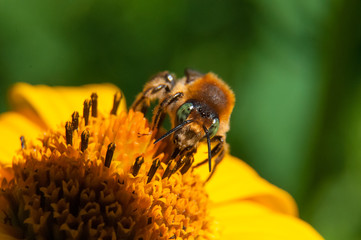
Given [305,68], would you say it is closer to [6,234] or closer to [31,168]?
[31,168]

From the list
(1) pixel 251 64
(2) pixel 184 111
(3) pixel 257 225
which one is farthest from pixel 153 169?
(1) pixel 251 64

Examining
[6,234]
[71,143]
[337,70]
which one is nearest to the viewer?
[6,234]

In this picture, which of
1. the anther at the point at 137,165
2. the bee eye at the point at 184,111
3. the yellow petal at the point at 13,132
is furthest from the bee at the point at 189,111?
the yellow petal at the point at 13,132

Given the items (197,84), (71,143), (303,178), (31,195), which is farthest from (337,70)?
(31,195)

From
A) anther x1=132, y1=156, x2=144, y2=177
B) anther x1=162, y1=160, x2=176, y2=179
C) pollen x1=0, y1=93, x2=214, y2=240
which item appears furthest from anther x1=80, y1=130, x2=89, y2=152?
anther x1=162, y1=160, x2=176, y2=179

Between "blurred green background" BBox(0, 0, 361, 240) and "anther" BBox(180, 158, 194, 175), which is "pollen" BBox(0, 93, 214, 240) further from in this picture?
"blurred green background" BBox(0, 0, 361, 240)

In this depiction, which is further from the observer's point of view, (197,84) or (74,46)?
(74,46)

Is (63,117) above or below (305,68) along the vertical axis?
below
